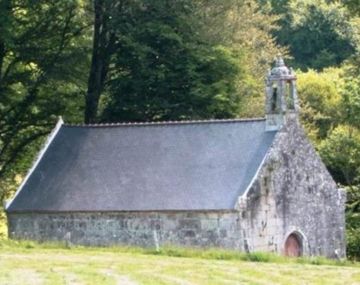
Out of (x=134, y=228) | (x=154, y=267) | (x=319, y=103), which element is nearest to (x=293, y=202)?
(x=134, y=228)

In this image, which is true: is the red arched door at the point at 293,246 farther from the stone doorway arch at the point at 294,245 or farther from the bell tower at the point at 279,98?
the bell tower at the point at 279,98

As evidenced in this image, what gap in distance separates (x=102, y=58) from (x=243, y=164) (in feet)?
52.5

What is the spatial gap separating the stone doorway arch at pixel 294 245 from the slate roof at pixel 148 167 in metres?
2.93

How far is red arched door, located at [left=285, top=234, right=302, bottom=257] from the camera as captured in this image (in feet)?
129

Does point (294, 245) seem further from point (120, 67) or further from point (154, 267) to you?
point (120, 67)

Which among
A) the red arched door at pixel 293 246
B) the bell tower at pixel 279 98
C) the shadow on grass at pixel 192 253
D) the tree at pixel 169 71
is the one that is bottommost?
the shadow on grass at pixel 192 253

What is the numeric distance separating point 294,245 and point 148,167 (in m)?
5.49

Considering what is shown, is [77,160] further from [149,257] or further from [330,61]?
[330,61]

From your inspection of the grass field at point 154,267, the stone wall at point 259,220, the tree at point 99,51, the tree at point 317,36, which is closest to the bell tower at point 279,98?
the stone wall at point 259,220

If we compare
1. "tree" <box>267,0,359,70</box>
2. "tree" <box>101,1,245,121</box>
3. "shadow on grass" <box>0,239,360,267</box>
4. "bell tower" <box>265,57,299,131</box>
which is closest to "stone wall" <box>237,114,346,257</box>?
"bell tower" <box>265,57,299,131</box>

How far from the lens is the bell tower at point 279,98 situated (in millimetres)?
39812

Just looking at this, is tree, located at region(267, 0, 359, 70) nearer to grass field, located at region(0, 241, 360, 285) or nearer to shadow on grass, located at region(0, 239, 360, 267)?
shadow on grass, located at region(0, 239, 360, 267)

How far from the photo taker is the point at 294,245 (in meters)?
40.0

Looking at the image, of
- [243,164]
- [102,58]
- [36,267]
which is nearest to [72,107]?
[102,58]
